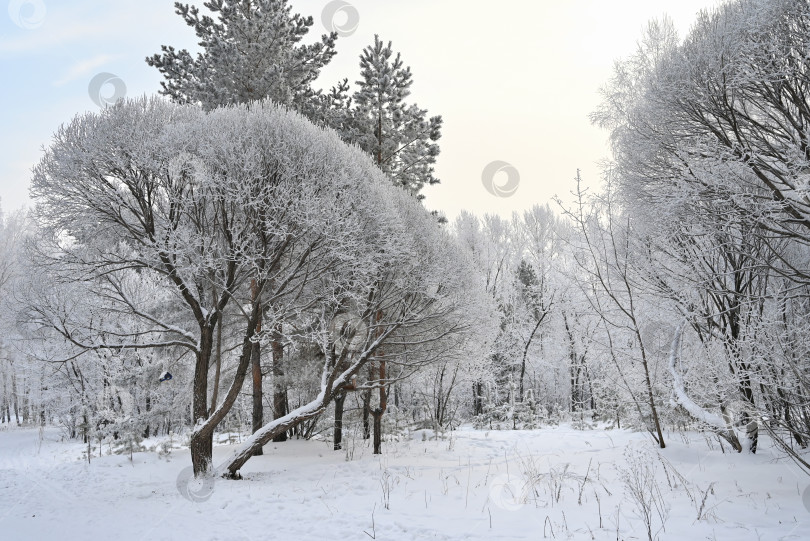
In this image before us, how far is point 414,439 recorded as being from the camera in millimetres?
15023

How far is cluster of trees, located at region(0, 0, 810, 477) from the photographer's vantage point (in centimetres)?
605

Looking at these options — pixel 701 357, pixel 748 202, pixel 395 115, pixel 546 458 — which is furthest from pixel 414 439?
pixel 748 202

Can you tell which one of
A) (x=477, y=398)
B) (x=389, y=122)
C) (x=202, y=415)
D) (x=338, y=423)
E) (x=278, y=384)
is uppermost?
(x=389, y=122)

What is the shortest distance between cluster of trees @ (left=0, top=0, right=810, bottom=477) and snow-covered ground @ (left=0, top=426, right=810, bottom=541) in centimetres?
83

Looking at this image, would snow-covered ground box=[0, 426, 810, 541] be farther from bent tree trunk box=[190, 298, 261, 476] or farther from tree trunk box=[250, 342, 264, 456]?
tree trunk box=[250, 342, 264, 456]

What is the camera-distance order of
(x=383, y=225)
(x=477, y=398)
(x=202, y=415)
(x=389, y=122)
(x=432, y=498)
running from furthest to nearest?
(x=477, y=398)
(x=389, y=122)
(x=383, y=225)
(x=202, y=415)
(x=432, y=498)

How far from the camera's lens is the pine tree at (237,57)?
12.2 m

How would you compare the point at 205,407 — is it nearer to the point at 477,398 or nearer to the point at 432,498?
the point at 432,498

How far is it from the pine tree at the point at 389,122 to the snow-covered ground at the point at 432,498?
9.06 m

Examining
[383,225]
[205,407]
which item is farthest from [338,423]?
[383,225]

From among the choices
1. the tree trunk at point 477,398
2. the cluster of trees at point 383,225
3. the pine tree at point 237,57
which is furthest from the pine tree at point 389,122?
the tree trunk at point 477,398

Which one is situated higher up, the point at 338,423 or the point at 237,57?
the point at 237,57

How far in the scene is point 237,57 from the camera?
39.0 feet

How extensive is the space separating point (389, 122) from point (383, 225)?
6281 millimetres
